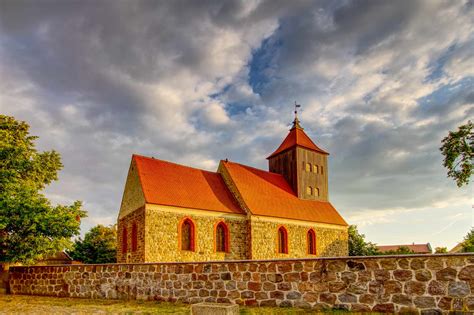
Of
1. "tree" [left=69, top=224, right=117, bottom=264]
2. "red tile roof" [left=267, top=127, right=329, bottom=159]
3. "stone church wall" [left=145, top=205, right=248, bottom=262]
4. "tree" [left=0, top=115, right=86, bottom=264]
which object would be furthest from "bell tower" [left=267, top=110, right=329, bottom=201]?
"tree" [left=0, top=115, right=86, bottom=264]

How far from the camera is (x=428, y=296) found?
788 cm

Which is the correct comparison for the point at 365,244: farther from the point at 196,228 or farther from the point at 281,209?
the point at 196,228

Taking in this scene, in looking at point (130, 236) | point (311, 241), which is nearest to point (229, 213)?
point (130, 236)

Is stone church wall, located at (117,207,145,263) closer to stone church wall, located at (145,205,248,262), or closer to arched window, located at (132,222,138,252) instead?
arched window, located at (132,222,138,252)

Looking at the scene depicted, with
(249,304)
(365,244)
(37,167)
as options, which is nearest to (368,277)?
(249,304)

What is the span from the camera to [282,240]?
27.4 m

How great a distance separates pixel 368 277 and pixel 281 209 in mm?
19422

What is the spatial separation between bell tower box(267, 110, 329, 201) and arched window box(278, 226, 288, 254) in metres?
4.97

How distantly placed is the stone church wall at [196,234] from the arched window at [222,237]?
25cm

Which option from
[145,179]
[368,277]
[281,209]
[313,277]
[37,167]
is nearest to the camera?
[368,277]

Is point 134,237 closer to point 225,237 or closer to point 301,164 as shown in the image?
point 225,237

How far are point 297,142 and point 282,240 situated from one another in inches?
363

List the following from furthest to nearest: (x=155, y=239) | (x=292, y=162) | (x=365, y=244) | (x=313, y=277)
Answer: (x=365, y=244)
(x=292, y=162)
(x=155, y=239)
(x=313, y=277)

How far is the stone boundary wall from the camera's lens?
307 inches
